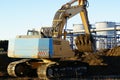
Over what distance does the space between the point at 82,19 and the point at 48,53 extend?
5984mm

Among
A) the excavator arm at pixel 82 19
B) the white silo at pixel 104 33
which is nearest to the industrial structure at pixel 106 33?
the white silo at pixel 104 33

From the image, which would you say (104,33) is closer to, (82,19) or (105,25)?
(105,25)

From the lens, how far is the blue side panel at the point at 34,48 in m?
15.8

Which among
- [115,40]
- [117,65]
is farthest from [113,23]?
[117,65]

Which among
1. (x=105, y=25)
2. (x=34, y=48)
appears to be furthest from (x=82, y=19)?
(x=105, y=25)

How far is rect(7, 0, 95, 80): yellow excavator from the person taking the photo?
52.3 feet

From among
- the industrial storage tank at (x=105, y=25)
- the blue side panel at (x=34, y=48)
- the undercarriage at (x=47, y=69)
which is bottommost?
the undercarriage at (x=47, y=69)

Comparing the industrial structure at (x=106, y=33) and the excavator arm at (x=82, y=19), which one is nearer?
the excavator arm at (x=82, y=19)

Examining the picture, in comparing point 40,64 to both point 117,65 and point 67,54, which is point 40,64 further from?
point 117,65

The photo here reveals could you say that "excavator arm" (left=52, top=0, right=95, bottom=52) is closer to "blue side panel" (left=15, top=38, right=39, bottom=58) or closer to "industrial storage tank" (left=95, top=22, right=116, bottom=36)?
"blue side panel" (left=15, top=38, right=39, bottom=58)

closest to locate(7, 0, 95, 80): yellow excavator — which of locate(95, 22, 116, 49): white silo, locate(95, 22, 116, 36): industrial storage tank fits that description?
locate(95, 22, 116, 49): white silo

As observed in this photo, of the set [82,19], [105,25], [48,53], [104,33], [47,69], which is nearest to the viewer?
[48,53]

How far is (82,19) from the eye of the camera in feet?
68.8

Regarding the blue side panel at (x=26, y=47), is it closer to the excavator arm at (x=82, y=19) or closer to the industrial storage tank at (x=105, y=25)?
Answer: the excavator arm at (x=82, y=19)
